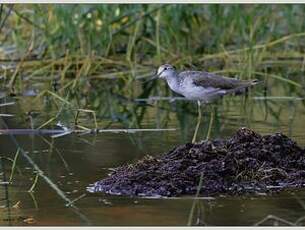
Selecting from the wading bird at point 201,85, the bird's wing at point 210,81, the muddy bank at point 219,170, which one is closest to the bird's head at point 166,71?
the wading bird at point 201,85

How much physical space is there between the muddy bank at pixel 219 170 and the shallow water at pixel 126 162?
19 centimetres

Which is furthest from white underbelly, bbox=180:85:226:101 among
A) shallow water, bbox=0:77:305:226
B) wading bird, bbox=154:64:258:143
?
shallow water, bbox=0:77:305:226

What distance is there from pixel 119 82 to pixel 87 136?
239 inches

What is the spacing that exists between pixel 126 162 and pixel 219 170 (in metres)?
1.28

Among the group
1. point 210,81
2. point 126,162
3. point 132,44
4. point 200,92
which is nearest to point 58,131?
point 200,92

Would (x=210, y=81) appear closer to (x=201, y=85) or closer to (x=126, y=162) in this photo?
(x=201, y=85)

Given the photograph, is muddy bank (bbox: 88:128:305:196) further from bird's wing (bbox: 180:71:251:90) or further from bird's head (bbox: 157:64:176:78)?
bird's head (bbox: 157:64:176:78)

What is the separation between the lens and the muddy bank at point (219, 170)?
7.16m

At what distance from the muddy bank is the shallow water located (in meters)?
0.19

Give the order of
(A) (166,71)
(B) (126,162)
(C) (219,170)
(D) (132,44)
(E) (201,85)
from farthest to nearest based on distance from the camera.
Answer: (D) (132,44) → (A) (166,71) → (E) (201,85) → (B) (126,162) → (C) (219,170)

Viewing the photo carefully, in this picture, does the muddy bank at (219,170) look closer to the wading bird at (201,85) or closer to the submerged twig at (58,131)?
the wading bird at (201,85)

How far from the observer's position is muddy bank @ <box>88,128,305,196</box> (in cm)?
716

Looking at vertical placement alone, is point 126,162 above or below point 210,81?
below

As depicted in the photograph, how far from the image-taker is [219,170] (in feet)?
24.1
